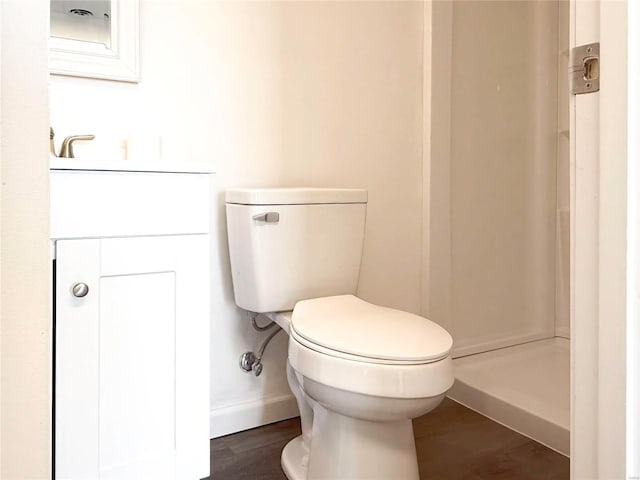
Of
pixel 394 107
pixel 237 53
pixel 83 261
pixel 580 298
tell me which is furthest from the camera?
pixel 394 107

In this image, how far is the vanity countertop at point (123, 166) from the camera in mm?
977

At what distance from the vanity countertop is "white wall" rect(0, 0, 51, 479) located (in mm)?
632

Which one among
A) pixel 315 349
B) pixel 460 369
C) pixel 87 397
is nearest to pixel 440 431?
pixel 460 369

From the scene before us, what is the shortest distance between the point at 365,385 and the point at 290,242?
56 cm

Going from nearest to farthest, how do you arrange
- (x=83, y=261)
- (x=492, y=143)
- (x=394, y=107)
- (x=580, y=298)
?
(x=580, y=298), (x=83, y=261), (x=394, y=107), (x=492, y=143)

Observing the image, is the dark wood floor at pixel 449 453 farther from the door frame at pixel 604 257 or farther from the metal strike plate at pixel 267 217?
the door frame at pixel 604 257

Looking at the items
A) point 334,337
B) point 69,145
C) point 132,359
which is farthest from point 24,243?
point 69,145

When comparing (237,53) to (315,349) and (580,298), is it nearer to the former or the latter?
(315,349)

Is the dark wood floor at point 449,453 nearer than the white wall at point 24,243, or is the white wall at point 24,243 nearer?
the white wall at point 24,243

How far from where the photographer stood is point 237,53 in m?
1.65

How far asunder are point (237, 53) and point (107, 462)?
1240 millimetres

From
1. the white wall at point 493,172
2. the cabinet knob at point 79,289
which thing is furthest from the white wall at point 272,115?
the cabinet knob at point 79,289

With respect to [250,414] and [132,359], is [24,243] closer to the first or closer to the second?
[132,359]

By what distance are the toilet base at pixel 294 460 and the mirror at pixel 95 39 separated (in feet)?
3.86
